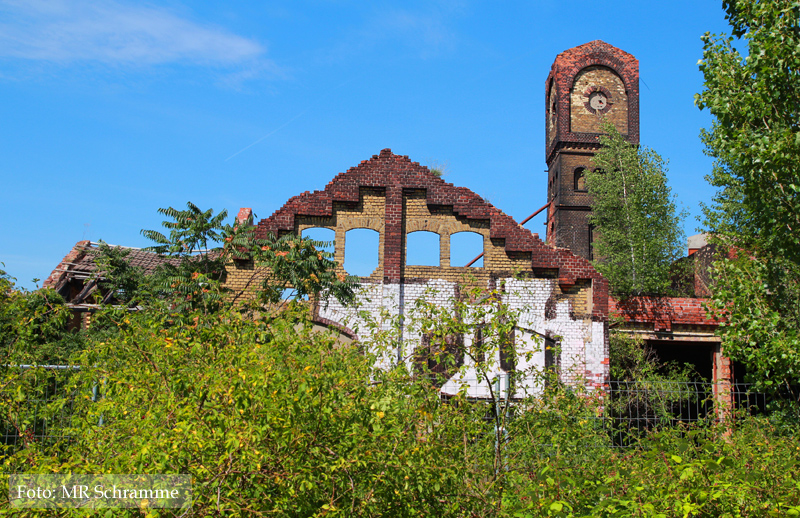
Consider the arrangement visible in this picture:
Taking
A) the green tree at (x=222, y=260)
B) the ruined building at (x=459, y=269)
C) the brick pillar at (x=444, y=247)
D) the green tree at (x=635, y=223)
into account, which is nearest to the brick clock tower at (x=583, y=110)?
the green tree at (x=635, y=223)

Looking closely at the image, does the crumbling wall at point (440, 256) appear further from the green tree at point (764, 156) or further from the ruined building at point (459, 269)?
the green tree at point (764, 156)

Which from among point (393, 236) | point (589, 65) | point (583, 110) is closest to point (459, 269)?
point (393, 236)

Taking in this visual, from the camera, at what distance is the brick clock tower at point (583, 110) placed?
102 feet

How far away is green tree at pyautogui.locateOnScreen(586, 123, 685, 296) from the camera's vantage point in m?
22.4

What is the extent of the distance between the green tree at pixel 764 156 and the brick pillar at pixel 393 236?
722 centimetres

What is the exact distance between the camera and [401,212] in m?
15.7

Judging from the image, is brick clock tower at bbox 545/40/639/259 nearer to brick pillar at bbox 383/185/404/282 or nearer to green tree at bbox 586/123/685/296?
green tree at bbox 586/123/685/296

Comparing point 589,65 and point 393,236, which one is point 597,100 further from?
point 393,236

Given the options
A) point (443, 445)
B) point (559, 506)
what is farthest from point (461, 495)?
point (559, 506)

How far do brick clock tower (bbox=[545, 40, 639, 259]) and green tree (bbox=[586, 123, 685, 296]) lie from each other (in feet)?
17.5

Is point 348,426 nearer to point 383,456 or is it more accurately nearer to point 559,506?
point 383,456

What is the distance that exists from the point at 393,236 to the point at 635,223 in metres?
11.6

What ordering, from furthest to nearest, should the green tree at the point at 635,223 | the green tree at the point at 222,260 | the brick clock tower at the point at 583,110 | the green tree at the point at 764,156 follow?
the brick clock tower at the point at 583,110 → the green tree at the point at 635,223 → the green tree at the point at 222,260 → the green tree at the point at 764,156

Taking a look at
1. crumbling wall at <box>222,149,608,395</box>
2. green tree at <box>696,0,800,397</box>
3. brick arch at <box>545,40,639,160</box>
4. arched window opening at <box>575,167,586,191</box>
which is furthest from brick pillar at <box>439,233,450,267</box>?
arched window opening at <box>575,167,586,191</box>
